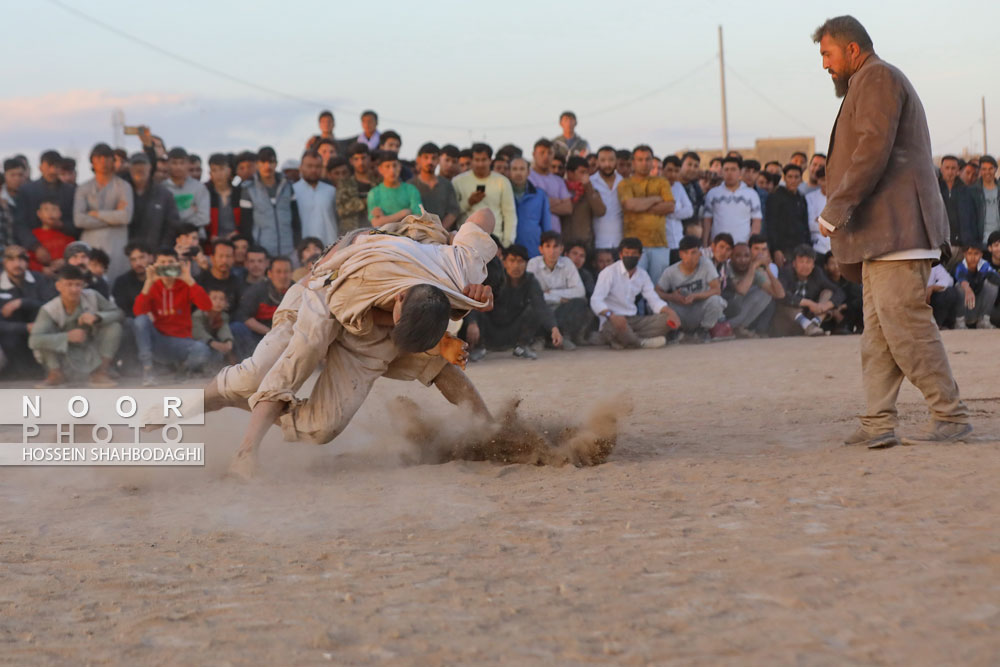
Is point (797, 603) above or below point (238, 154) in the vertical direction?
below

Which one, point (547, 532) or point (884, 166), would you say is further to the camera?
point (884, 166)

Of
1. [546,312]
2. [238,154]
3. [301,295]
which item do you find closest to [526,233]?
[546,312]

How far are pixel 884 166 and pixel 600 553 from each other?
268 centimetres

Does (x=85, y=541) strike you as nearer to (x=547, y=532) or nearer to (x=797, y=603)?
(x=547, y=532)

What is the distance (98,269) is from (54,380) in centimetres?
119

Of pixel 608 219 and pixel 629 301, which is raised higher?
pixel 608 219

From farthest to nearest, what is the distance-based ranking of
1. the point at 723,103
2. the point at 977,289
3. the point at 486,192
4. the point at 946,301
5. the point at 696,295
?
the point at 723,103 < the point at 977,289 < the point at 946,301 < the point at 696,295 < the point at 486,192

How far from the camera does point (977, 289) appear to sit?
43.4 feet

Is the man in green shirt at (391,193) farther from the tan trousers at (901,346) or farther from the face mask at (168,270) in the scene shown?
the tan trousers at (901,346)

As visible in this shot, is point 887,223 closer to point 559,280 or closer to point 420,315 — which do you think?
point 420,315

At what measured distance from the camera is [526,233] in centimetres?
1180

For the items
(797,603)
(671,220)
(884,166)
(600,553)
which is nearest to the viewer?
(797,603)

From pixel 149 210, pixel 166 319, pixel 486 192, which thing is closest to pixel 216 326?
pixel 166 319

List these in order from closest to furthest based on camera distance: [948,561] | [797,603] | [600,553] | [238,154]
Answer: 1. [797,603]
2. [948,561]
3. [600,553]
4. [238,154]
